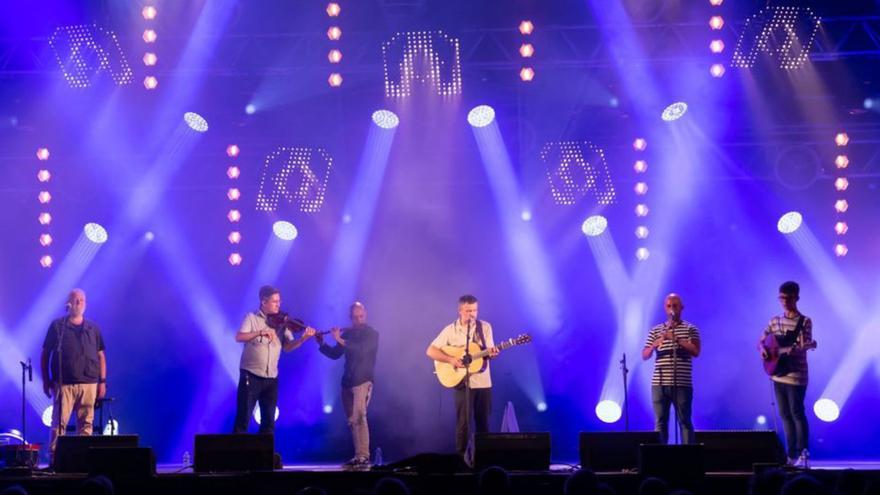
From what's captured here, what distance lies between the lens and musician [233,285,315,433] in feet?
33.9

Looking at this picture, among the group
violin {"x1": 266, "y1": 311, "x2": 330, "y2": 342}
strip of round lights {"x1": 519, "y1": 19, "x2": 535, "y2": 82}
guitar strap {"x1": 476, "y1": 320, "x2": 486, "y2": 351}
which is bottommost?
guitar strap {"x1": 476, "y1": 320, "x2": 486, "y2": 351}

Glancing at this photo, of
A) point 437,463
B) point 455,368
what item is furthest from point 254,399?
point 437,463

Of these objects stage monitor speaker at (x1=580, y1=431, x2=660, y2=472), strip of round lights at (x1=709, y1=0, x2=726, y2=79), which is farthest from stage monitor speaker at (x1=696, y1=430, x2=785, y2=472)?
strip of round lights at (x1=709, y1=0, x2=726, y2=79)

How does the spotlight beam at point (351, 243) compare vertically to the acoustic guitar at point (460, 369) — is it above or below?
above

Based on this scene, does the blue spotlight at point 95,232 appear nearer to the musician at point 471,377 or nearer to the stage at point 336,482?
the musician at point 471,377

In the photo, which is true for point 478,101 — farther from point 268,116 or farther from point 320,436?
point 320,436

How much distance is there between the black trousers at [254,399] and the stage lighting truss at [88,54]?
446cm

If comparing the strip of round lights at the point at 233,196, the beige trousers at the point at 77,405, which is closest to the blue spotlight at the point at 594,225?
the strip of round lights at the point at 233,196

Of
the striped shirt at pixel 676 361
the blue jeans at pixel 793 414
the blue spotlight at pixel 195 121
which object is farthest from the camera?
the blue spotlight at pixel 195 121

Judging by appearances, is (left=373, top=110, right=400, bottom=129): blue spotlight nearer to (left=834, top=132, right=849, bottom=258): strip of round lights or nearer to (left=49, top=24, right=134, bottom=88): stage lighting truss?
(left=49, top=24, right=134, bottom=88): stage lighting truss

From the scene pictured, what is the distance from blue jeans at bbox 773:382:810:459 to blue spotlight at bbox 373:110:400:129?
19.9ft

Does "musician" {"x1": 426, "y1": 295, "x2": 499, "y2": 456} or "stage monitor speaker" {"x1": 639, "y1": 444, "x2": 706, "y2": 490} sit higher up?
"musician" {"x1": 426, "y1": 295, "x2": 499, "y2": 456}

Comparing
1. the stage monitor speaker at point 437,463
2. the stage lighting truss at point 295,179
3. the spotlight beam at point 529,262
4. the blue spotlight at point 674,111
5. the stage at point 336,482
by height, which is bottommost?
the stage at point 336,482

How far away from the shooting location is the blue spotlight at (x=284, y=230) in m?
13.8
